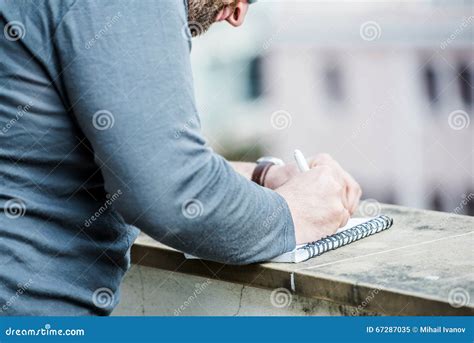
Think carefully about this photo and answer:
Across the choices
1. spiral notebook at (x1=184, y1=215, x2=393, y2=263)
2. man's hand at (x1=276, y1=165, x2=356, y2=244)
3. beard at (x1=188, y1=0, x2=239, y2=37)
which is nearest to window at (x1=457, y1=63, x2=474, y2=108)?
spiral notebook at (x1=184, y1=215, x2=393, y2=263)

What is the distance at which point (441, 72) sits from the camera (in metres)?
7.37

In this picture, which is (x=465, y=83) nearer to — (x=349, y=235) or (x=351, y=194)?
(x=351, y=194)

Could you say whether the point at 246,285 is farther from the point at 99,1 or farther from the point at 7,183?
the point at 99,1

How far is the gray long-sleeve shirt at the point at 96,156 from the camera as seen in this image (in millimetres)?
1431

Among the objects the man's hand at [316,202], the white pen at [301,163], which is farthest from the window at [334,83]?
the man's hand at [316,202]

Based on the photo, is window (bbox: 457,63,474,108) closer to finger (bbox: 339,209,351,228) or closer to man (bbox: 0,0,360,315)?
finger (bbox: 339,209,351,228)

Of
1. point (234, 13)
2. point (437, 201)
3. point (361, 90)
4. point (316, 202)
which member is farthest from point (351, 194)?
point (361, 90)

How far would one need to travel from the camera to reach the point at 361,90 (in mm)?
7305

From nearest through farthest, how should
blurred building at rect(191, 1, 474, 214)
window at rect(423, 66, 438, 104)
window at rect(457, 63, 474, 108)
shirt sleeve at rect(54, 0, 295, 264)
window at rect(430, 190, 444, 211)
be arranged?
shirt sleeve at rect(54, 0, 295, 264) < window at rect(430, 190, 444, 211) < blurred building at rect(191, 1, 474, 214) < window at rect(457, 63, 474, 108) < window at rect(423, 66, 438, 104)

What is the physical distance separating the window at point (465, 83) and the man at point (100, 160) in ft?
18.0

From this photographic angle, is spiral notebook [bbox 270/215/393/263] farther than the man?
Yes

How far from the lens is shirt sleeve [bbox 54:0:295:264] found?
1.43 m

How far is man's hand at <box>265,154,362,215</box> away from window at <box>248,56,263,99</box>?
6.02 meters

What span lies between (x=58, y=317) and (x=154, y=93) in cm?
44
